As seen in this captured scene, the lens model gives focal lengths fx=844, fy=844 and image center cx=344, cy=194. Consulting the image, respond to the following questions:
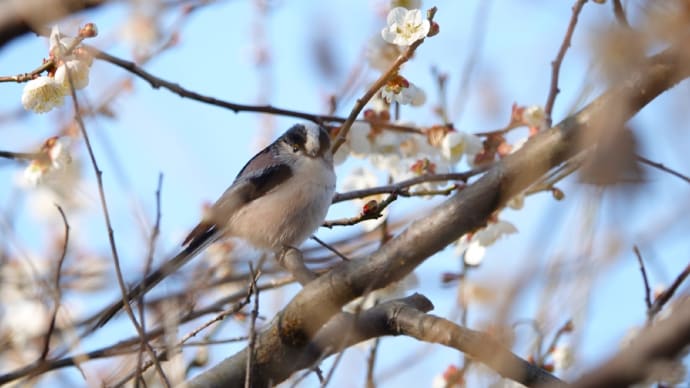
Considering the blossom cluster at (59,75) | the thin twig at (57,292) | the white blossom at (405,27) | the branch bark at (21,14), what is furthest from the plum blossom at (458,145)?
the branch bark at (21,14)

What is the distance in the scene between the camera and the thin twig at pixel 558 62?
297cm

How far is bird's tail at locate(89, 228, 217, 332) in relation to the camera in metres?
2.96

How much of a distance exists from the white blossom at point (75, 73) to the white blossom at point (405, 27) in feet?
3.17

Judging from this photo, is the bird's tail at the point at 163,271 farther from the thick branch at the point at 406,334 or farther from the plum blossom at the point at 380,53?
the plum blossom at the point at 380,53

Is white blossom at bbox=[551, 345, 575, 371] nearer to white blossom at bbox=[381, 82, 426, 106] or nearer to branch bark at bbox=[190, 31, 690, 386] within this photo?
branch bark at bbox=[190, 31, 690, 386]

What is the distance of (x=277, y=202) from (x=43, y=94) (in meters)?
1.24

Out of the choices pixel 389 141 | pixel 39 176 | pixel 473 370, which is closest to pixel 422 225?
pixel 473 370

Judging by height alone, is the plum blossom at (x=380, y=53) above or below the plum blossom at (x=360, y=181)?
above

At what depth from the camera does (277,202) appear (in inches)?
145

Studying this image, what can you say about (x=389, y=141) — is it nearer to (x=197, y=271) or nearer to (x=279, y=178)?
(x=279, y=178)

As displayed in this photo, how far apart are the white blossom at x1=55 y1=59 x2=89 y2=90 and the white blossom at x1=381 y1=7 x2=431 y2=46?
38.0 inches

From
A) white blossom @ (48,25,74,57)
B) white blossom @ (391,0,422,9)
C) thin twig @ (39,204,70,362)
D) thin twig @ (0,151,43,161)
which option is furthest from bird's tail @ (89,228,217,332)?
white blossom @ (391,0,422,9)

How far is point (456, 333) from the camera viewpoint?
224cm

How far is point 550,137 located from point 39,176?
181cm
